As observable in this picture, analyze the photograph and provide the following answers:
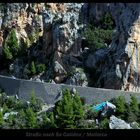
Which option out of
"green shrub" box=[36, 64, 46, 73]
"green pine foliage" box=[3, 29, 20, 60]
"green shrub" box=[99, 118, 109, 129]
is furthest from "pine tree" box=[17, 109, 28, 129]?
"green pine foliage" box=[3, 29, 20, 60]

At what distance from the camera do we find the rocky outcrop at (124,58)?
28078 millimetres

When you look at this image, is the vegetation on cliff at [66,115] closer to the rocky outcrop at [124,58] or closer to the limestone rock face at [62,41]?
the rocky outcrop at [124,58]

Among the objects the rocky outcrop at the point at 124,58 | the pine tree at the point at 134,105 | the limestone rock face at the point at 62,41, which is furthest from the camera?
the limestone rock face at the point at 62,41

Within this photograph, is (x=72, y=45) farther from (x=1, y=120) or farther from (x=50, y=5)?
(x=1, y=120)

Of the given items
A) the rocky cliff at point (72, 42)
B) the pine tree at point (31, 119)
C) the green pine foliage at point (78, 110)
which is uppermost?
the rocky cliff at point (72, 42)

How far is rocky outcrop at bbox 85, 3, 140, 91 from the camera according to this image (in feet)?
92.1

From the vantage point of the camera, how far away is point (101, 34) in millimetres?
34906

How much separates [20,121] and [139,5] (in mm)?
8136

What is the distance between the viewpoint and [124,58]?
28484 millimetres

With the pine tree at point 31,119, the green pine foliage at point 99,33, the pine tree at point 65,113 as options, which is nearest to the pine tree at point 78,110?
the pine tree at point 65,113

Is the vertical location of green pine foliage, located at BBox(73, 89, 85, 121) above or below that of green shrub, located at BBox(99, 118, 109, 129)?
above

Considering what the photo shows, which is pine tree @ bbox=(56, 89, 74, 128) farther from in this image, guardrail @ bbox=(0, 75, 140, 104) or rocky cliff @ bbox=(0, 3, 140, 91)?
rocky cliff @ bbox=(0, 3, 140, 91)

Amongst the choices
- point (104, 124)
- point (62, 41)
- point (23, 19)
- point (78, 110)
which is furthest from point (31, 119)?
point (23, 19)
